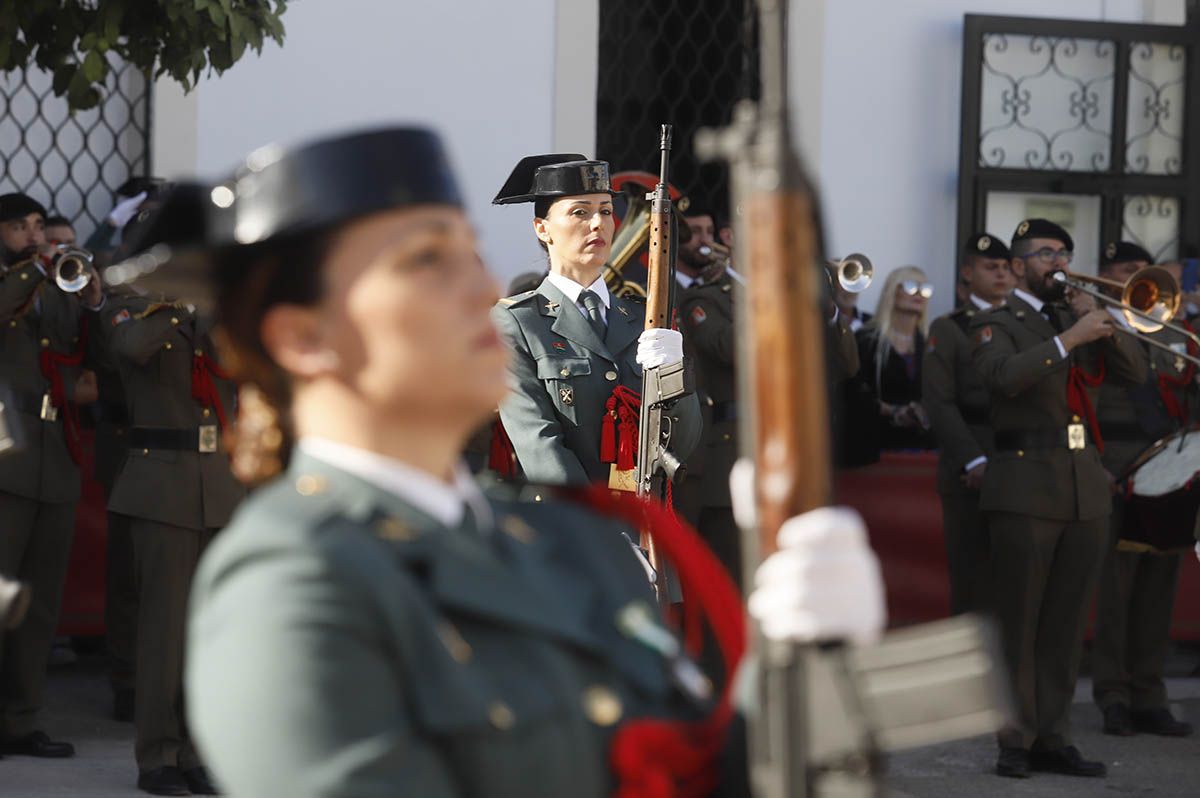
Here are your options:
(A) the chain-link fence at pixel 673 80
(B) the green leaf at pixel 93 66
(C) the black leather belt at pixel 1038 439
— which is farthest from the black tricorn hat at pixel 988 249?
(B) the green leaf at pixel 93 66

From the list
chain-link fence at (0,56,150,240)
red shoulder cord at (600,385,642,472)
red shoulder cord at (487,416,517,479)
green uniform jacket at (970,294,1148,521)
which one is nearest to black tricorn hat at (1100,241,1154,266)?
green uniform jacket at (970,294,1148,521)

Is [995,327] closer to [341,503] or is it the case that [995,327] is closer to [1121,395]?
[1121,395]

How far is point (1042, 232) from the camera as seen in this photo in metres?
7.31

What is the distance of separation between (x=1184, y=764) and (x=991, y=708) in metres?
5.59

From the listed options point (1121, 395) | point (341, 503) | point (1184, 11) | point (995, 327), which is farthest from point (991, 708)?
point (1184, 11)

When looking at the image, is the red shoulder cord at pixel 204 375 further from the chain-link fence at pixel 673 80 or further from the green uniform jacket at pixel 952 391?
the chain-link fence at pixel 673 80

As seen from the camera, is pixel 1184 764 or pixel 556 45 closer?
pixel 1184 764

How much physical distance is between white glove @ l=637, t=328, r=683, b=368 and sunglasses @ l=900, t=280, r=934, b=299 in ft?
12.7

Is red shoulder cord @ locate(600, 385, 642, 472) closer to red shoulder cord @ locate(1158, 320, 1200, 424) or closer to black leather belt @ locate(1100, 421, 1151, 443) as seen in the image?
black leather belt @ locate(1100, 421, 1151, 443)

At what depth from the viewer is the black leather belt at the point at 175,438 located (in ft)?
20.7

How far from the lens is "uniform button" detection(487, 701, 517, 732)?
1.72m

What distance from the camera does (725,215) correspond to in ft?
32.9

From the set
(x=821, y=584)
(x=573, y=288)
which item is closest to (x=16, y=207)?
(x=573, y=288)

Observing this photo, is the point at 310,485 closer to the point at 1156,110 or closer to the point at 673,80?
the point at 673,80
